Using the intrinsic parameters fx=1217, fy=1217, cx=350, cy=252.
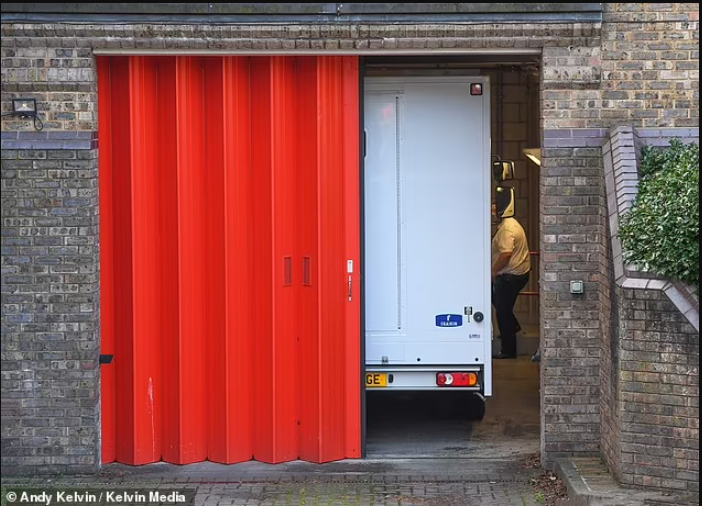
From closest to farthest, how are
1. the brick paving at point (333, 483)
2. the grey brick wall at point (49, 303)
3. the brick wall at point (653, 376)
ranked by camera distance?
the brick wall at point (653, 376)
the brick paving at point (333, 483)
the grey brick wall at point (49, 303)

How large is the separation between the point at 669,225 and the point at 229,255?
11.3 feet

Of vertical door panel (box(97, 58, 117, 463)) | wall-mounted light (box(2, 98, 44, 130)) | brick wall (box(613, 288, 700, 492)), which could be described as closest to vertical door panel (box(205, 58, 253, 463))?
vertical door panel (box(97, 58, 117, 463))

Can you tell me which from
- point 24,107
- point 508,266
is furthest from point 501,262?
point 24,107

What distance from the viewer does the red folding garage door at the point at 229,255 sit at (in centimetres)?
962

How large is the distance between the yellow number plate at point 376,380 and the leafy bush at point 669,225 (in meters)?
2.56

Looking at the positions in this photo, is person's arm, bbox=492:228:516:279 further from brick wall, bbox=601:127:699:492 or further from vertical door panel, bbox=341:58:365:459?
brick wall, bbox=601:127:699:492

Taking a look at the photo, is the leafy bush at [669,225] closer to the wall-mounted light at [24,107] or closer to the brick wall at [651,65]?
the brick wall at [651,65]

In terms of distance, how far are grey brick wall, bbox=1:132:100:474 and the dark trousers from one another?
211 inches

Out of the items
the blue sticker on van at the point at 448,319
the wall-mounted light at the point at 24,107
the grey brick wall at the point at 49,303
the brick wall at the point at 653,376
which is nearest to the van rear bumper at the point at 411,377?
the blue sticker on van at the point at 448,319

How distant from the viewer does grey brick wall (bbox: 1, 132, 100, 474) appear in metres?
9.42

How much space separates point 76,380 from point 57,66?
244 cm

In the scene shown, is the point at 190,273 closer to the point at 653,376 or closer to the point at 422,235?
the point at 422,235

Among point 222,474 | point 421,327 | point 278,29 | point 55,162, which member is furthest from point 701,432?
point 55,162

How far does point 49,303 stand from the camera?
948 centimetres
